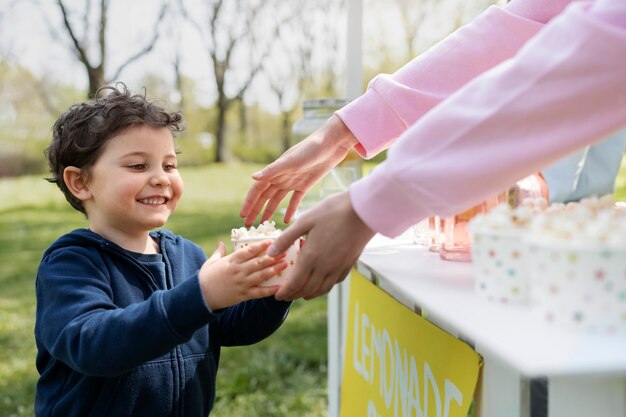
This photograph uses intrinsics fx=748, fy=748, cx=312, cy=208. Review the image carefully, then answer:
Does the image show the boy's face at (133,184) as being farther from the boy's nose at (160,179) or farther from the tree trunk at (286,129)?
the tree trunk at (286,129)

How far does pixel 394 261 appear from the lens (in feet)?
4.56

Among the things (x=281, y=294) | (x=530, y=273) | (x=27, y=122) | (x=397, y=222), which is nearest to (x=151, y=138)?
(x=281, y=294)

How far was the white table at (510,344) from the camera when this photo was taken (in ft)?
2.53

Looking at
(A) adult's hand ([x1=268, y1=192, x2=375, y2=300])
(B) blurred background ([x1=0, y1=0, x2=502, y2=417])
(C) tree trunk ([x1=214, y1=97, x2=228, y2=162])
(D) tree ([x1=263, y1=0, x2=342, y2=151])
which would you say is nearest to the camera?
(A) adult's hand ([x1=268, y1=192, x2=375, y2=300])

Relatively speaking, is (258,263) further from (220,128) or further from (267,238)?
(220,128)

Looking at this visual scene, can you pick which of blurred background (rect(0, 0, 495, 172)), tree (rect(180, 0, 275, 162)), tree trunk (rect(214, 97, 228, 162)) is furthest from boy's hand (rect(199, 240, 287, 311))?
tree trunk (rect(214, 97, 228, 162))

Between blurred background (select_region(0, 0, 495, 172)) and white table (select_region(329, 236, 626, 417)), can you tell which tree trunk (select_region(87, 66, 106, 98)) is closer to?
blurred background (select_region(0, 0, 495, 172))

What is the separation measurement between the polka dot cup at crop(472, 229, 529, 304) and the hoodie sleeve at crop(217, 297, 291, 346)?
68cm

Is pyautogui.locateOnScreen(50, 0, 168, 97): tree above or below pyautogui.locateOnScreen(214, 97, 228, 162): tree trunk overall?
above

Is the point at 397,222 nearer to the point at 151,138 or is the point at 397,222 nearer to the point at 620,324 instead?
the point at 620,324

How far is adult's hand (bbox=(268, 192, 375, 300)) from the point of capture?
3.74 feet

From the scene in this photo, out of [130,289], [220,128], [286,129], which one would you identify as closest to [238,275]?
[130,289]

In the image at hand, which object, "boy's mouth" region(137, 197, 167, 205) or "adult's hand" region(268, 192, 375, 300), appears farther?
"boy's mouth" region(137, 197, 167, 205)

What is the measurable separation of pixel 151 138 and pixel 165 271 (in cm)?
30
